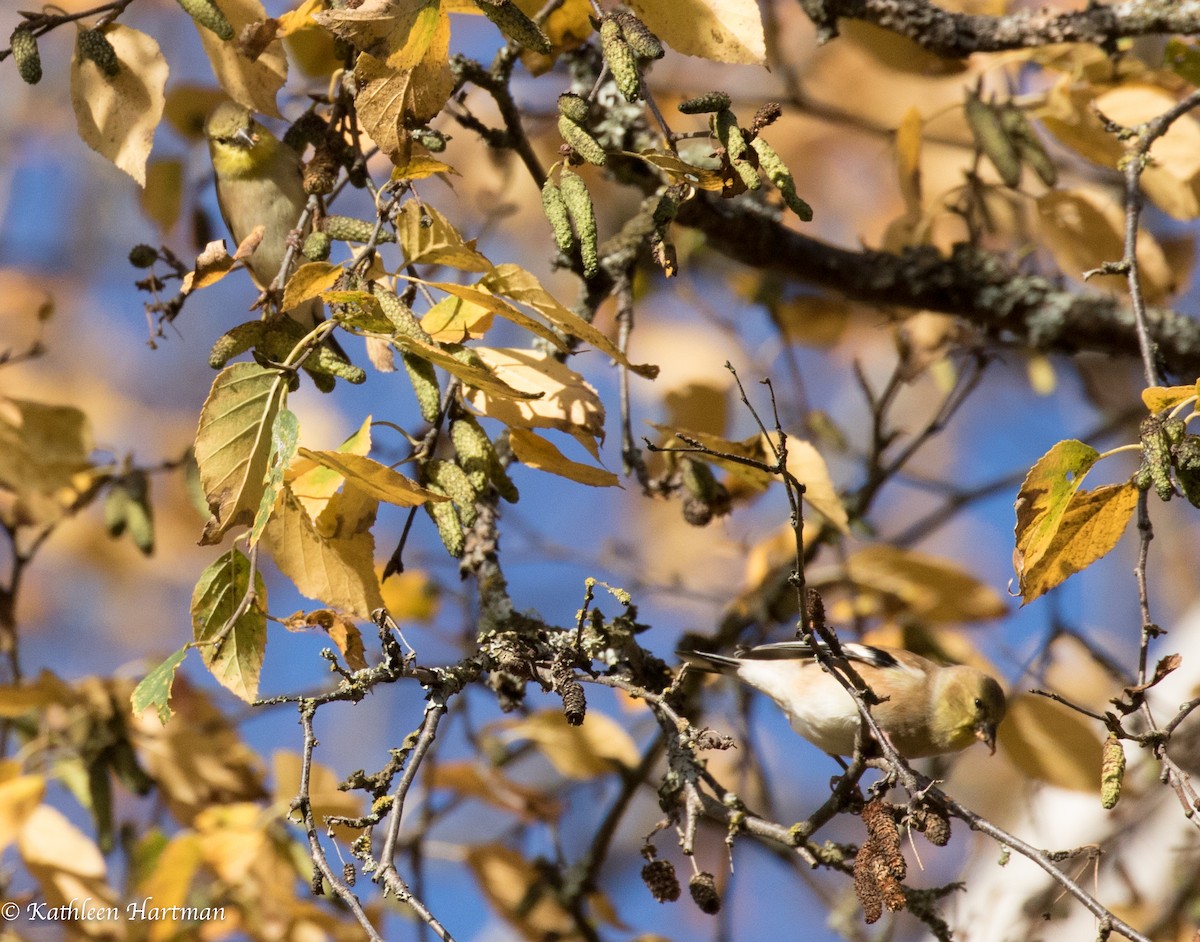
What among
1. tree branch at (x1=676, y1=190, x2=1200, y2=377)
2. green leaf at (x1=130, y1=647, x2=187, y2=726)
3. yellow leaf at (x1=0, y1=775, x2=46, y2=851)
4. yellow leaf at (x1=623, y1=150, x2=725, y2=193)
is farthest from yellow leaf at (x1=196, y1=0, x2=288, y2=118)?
yellow leaf at (x1=0, y1=775, x2=46, y2=851)

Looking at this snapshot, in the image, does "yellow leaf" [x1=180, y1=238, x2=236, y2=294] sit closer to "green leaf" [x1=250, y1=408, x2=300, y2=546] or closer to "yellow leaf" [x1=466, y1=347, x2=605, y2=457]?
"green leaf" [x1=250, y1=408, x2=300, y2=546]

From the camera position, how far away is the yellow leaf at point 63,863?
1.68 meters

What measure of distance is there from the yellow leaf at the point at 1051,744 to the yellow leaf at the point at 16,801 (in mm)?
1548

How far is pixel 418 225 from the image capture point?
1.08 metres

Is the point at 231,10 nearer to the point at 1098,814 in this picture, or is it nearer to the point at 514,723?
the point at 514,723

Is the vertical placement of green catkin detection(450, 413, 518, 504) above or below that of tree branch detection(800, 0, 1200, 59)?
below

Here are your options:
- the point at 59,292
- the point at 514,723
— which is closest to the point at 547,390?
the point at 514,723

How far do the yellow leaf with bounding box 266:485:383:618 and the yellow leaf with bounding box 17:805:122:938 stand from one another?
2.85 ft

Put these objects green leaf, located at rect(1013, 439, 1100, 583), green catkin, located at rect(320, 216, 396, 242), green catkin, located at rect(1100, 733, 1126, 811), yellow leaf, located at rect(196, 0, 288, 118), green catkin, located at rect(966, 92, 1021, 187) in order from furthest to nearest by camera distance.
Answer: green catkin, located at rect(966, 92, 1021, 187) → yellow leaf, located at rect(196, 0, 288, 118) → green catkin, located at rect(320, 216, 396, 242) → green leaf, located at rect(1013, 439, 1100, 583) → green catkin, located at rect(1100, 733, 1126, 811)

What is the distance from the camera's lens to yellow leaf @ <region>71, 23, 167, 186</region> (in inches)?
47.7

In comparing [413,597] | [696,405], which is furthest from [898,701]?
[413,597]

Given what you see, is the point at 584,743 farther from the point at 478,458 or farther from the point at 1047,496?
the point at 1047,496

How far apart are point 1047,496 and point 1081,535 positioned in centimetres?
7

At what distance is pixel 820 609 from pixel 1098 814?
1.83 meters
